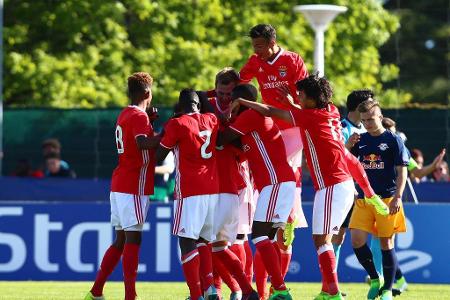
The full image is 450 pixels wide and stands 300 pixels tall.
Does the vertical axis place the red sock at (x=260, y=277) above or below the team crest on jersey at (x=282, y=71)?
below

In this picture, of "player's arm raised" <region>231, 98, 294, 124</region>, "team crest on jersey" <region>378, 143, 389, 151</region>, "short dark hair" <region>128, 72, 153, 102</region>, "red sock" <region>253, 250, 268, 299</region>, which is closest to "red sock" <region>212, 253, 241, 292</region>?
"red sock" <region>253, 250, 268, 299</region>

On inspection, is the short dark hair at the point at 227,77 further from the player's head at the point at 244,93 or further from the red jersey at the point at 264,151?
the red jersey at the point at 264,151

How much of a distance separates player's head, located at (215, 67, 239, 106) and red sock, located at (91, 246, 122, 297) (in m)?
1.75

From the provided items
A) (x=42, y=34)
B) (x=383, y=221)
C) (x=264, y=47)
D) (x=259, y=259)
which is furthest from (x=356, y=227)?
(x=42, y=34)

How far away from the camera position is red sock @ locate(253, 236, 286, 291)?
11.7m

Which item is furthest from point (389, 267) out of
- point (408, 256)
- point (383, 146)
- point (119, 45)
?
point (119, 45)

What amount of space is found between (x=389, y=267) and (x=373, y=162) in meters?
1.04

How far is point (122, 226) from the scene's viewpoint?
12227mm

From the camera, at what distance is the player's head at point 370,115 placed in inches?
503

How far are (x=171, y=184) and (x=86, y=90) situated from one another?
822 centimetres

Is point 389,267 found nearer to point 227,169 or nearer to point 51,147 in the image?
point 227,169

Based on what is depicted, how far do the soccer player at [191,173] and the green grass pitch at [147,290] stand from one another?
92.9 inches

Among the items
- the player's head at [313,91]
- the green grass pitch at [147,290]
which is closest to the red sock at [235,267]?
the player's head at [313,91]

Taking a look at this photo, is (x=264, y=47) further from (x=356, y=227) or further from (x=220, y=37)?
(x=220, y=37)
